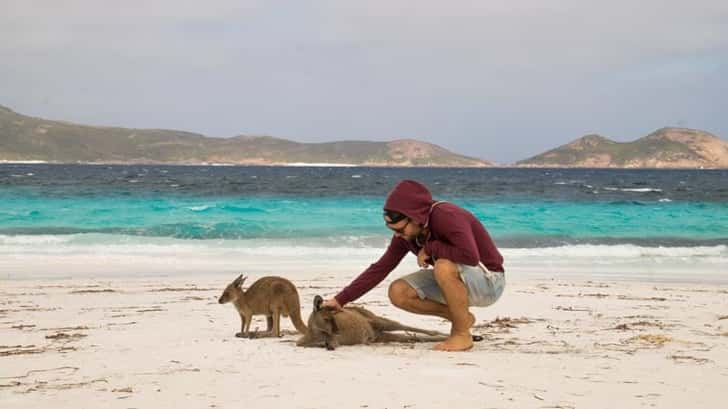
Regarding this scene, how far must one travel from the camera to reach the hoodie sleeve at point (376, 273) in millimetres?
6562

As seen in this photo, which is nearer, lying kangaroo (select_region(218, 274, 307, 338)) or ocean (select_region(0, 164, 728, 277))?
lying kangaroo (select_region(218, 274, 307, 338))

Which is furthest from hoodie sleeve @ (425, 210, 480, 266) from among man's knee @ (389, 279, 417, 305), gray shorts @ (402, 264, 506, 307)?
man's knee @ (389, 279, 417, 305)

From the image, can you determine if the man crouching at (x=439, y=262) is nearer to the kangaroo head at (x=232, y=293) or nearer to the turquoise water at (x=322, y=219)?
the kangaroo head at (x=232, y=293)

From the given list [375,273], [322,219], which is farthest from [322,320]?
[322,219]

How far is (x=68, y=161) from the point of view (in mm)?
154000

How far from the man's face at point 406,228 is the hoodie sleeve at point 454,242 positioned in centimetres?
13

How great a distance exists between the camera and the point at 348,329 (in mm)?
6789

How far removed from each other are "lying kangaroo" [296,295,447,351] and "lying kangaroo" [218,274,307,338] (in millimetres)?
392

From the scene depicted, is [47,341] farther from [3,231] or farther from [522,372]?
[3,231]

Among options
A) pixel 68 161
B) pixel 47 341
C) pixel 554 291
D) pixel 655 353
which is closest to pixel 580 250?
pixel 554 291

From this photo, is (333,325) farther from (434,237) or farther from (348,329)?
(434,237)

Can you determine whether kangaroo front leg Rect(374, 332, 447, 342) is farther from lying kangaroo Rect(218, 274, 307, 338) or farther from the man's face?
the man's face

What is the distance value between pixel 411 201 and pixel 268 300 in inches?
73.3

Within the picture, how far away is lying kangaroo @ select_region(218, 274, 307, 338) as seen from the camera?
23.6 ft
